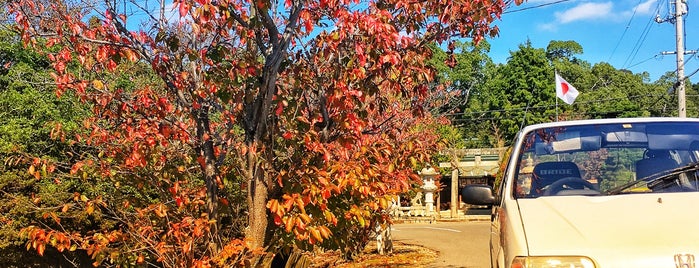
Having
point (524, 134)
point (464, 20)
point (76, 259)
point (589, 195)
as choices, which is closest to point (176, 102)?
point (464, 20)

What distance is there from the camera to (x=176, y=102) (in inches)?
210

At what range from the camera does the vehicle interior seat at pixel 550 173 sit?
162 inches

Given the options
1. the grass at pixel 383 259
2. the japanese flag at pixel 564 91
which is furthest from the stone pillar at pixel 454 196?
the grass at pixel 383 259

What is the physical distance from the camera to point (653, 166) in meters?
4.18

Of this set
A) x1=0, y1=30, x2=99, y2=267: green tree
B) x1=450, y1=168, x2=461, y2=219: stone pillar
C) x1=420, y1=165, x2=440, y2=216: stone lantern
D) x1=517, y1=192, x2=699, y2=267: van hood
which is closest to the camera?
x1=517, y1=192, x2=699, y2=267: van hood

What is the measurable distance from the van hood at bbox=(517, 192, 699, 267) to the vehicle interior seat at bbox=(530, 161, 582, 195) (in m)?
0.54

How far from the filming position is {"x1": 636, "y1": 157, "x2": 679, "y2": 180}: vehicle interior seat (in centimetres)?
412

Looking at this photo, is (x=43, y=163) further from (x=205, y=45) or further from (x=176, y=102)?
(x=205, y=45)

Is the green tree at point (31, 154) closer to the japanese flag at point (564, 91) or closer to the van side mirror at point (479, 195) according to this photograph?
the van side mirror at point (479, 195)

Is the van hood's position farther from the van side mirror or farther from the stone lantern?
the stone lantern

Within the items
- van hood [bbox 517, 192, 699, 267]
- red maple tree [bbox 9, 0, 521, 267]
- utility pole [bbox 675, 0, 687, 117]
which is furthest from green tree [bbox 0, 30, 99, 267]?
utility pole [bbox 675, 0, 687, 117]

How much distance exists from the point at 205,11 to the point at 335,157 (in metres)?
1.78

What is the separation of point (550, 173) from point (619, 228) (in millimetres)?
Answer: 1247

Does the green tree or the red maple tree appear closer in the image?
the red maple tree
